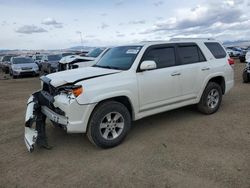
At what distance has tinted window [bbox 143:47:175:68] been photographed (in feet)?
17.3

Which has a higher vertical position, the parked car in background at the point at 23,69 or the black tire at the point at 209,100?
the parked car in background at the point at 23,69

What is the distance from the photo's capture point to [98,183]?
3561 mm

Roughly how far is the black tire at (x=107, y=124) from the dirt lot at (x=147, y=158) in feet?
0.52

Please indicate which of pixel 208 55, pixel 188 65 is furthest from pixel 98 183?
pixel 208 55

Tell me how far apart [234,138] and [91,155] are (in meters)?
2.58

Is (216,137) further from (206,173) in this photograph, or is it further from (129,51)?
(129,51)

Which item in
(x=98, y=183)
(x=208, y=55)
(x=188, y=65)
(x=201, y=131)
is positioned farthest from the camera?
(x=208, y=55)

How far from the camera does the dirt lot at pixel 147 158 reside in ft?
11.8

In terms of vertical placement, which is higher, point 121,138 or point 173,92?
point 173,92

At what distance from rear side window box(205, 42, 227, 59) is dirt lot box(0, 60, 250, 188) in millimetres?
1499

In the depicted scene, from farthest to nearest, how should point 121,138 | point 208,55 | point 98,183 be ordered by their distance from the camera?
point 208,55
point 121,138
point 98,183

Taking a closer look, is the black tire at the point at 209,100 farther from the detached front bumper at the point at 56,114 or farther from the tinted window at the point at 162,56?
the detached front bumper at the point at 56,114

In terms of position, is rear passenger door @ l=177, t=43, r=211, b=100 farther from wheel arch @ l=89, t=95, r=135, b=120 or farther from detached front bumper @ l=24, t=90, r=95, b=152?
detached front bumper @ l=24, t=90, r=95, b=152

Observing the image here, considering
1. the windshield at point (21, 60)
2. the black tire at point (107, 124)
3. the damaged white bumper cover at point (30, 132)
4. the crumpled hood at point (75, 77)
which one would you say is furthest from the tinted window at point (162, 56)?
the windshield at point (21, 60)
